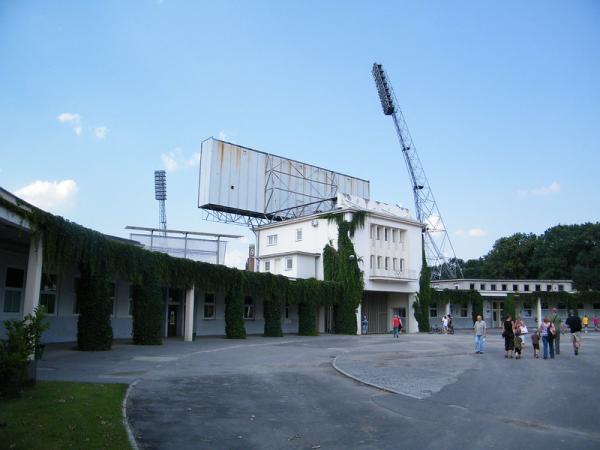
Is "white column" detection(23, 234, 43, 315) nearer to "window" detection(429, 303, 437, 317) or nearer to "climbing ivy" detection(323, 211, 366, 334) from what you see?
"climbing ivy" detection(323, 211, 366, 334)

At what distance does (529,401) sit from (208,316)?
88.7ft

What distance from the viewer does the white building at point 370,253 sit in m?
46.2

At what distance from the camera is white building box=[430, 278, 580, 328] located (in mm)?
60375

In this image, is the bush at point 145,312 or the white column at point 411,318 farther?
the white column at point 411,318

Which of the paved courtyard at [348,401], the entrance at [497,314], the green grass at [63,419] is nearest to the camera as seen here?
the green grass at [63,419]

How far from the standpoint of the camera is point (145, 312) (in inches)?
985

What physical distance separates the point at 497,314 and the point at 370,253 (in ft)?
94.5

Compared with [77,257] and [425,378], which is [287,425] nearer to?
[425,378]

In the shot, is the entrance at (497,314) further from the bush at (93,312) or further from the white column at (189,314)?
the bush at (93,312)

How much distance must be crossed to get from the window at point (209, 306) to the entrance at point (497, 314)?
43.1m

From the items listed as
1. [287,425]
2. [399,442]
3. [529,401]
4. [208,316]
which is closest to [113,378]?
[287,425]

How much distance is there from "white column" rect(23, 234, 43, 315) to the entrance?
60933 mm

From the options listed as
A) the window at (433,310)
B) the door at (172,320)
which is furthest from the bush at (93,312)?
the window at (433,310)

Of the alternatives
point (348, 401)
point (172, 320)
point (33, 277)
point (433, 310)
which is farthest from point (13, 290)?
point (433, 310)
